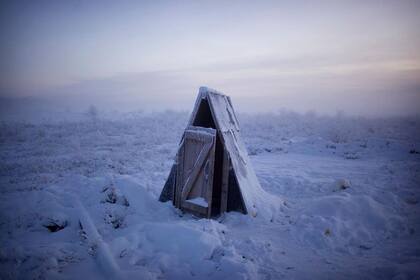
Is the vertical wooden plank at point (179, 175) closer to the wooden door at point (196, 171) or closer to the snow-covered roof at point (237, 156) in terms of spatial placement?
the wooden door at point (196, 171)

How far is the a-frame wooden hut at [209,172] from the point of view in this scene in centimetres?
612

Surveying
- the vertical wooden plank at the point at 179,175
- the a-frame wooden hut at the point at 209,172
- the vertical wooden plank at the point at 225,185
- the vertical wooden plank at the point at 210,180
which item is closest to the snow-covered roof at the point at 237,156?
the a-frame wooden hut at the point at 209,172

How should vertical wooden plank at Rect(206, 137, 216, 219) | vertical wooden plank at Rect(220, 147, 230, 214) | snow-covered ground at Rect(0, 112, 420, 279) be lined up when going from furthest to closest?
vertical wooden plank at Rect(220, 147, 230, 214), vertical wooden plank at Rect(206, 137, 216, 219), snow-covered ground at Rect(0, 112, 420, 279)

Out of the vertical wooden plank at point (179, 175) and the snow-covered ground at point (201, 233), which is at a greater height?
the vertical wooden plank at point (179, 175)

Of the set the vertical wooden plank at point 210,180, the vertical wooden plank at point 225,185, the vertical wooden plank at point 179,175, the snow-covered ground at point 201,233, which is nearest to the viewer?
the snow-covered ground at point 201,233

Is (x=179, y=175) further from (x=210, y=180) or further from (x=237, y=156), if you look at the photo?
(x=237, y=156)

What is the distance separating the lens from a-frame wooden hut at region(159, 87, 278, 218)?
612 centimetres

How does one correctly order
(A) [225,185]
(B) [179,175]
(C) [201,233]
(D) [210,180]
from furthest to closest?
(B) [179,175] → (A) [225,185] → (D) [210,180] → (C) [201,233]

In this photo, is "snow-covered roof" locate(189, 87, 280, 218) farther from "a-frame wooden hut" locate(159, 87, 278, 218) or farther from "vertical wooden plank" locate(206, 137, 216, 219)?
"vertical wooden plank" locate(206, 137, 216, 219)

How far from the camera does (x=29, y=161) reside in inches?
480

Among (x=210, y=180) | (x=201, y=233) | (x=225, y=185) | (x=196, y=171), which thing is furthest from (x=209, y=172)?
(x=201, y=233)

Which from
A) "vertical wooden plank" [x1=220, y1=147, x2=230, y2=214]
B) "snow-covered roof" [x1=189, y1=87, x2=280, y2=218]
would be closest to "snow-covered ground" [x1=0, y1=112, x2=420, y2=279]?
"vertical wooden plank" [x1=220, y1=147, x2=230, y2=214]

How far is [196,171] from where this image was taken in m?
6.25

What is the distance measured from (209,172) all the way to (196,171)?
0.37 m
